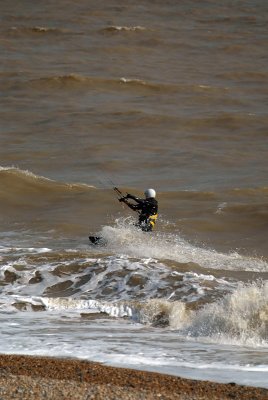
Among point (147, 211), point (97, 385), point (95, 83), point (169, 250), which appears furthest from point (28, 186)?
point (95, 83)

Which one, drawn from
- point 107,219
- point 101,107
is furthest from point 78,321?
point 101,107

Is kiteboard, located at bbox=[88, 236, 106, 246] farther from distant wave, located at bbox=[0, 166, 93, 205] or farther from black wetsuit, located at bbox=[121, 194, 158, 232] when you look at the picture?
distant wave, located at bbox=[0, 166, 93, 205]

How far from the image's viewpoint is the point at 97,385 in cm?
830

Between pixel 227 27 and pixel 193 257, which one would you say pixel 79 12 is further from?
pixel 193 257

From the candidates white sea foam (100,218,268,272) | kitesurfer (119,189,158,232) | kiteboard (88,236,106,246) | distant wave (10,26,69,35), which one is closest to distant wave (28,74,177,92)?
distant wave (10,26,69,35)

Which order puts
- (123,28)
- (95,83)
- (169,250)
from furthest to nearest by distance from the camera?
1. (123,28)
2. (95,83)
3. (169,250)

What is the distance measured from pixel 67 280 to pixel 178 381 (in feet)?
20.1

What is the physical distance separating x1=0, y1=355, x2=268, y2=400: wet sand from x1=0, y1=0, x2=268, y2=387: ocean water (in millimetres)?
421

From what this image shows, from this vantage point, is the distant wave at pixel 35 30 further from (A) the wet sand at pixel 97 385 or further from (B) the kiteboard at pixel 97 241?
(A) the wet sand at pixel 97 385

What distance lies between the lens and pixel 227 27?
58.7 m

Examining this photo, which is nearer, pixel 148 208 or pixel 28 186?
pixel 148 208

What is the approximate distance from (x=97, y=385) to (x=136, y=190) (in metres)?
15.6

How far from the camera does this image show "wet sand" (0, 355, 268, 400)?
26.3 ft

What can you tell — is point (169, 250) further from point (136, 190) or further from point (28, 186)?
point (28, 186)
